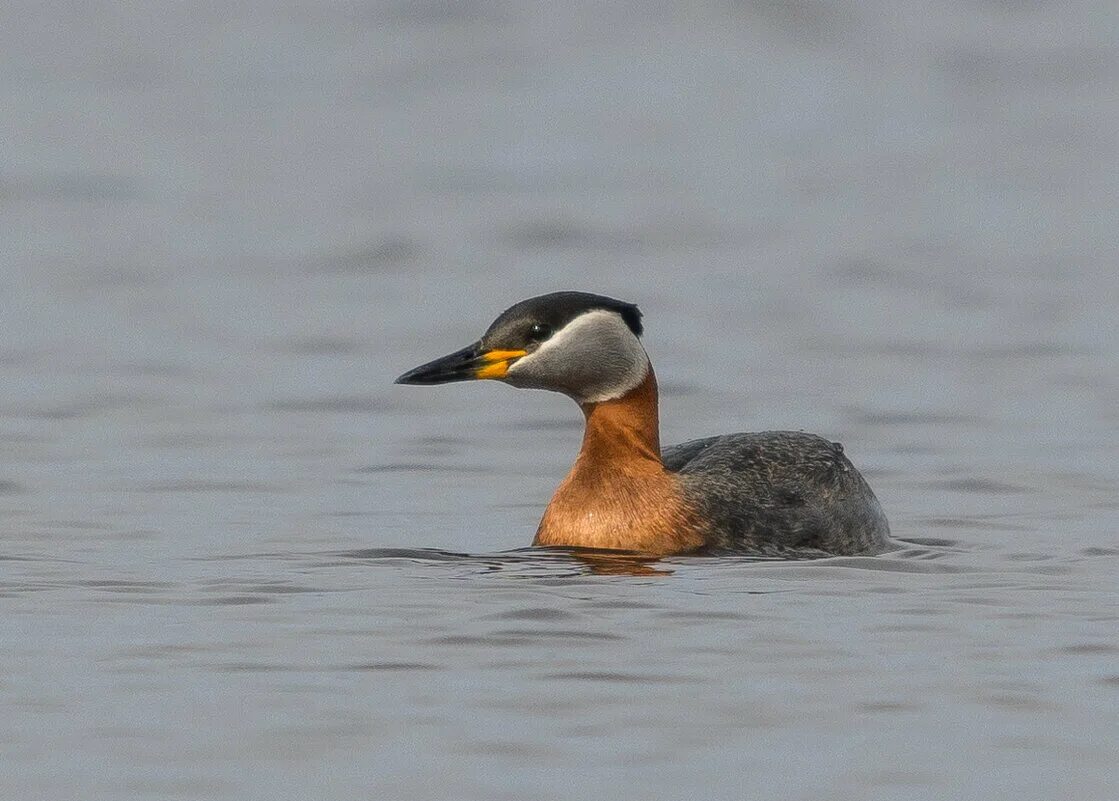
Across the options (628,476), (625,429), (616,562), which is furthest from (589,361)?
(616,562)

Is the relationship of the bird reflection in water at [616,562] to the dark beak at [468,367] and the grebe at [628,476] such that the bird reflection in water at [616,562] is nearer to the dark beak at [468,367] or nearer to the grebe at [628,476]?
the grebe at [628,476]

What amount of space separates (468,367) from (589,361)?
28.2 inches

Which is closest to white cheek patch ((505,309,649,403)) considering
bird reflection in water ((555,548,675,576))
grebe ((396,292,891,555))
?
grebe ((396,292,891,555))

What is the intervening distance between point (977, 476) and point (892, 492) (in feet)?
2.13

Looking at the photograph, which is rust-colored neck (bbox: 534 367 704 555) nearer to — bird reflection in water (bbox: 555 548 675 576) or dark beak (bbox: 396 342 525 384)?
bird reflection in water (bbox: 555 548 675 576)

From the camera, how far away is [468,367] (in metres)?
15.1

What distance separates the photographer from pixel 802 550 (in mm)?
15312

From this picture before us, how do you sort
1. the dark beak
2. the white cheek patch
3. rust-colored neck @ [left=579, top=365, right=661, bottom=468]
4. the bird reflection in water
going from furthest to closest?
1. rust-colored neck @ [left=579, top=365, right=661, bottom=468]
2. the white cheek patch
3. the dark beak
4. the bird reflection in water

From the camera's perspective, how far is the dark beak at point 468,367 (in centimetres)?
1511

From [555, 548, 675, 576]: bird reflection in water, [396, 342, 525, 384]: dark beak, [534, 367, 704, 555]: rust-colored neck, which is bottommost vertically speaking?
[555, 548, 675, 576]: bird reflection in water

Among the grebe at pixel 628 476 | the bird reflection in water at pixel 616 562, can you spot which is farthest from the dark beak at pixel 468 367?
the bird reflection in water at pixel 616 562

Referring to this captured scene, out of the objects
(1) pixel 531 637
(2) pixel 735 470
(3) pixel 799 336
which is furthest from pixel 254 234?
(1) pixel 531 637

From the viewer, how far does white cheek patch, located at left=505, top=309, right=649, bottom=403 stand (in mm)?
15227

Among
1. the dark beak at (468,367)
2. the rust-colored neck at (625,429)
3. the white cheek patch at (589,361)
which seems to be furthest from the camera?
the rust-colored neck at (625,429)
